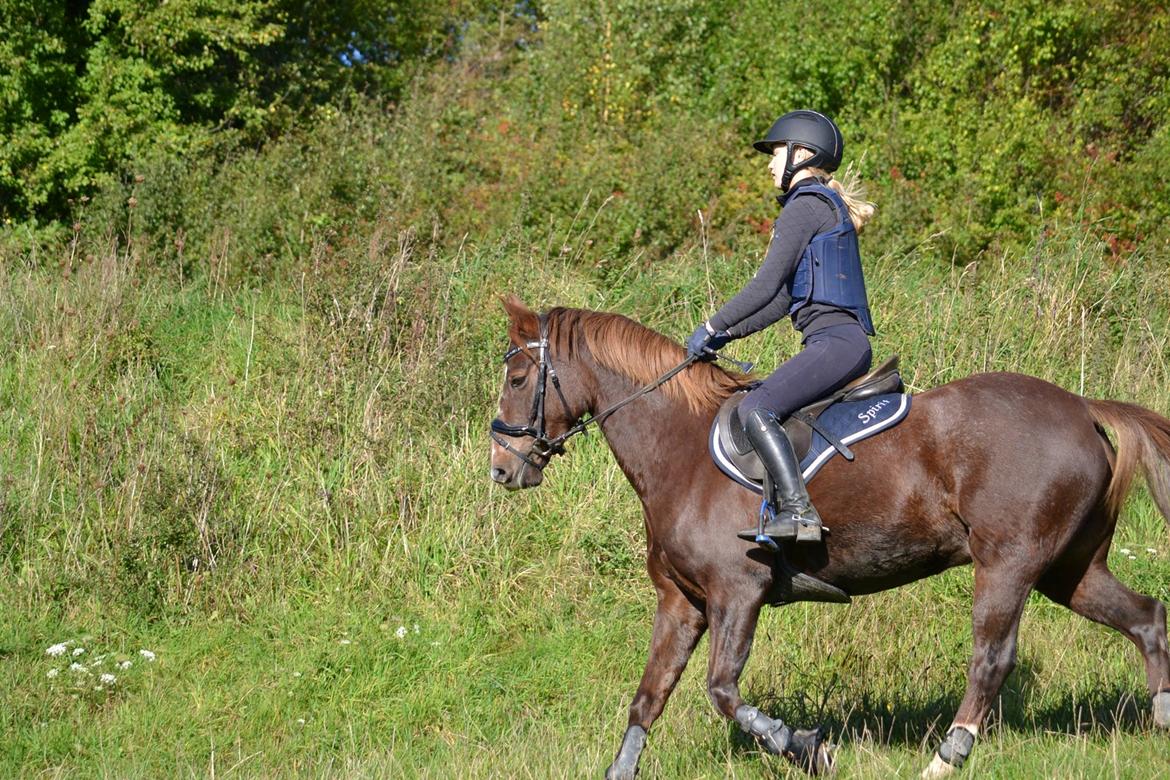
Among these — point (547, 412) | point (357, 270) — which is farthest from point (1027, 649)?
point (357, 270)

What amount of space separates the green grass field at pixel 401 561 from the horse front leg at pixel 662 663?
23 cm

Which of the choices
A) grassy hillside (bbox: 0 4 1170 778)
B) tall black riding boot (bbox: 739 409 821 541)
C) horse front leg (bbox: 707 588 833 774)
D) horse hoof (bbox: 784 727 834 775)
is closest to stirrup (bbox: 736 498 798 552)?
tall black riding boot (bbox: 739 409 821 541)

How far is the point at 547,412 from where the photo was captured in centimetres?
572

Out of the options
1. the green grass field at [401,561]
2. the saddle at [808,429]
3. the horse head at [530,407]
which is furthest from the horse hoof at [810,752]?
the horse head at [530,407]

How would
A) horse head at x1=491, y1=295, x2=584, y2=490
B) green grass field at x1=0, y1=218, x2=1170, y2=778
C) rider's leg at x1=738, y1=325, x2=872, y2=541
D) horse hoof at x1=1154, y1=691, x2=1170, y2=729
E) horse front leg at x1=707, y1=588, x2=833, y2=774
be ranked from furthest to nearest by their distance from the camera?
green grass field at x1=0, y1=218, x2=1170, y2=778 < horse head at x1=491, y1=295, x2=584, y2=490 < horse hoof at x1=1154, y1=691, x2=1170, y2=729 < rider's leg at x1=738, y1=325, x2=872, y2=541 < horse front leg at x1=707, y1=588, x2=833, y2=774

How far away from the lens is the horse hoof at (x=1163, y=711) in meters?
5.46

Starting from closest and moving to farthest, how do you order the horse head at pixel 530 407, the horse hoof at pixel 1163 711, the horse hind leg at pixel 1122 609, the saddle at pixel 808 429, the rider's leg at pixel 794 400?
the rider's leg at pixel 794 400, the saddle at pixel 808 429, the horse hoof at pixel 1163 711, the horse hind leg at pixel 1122 609, the horse head at pixel 530 407

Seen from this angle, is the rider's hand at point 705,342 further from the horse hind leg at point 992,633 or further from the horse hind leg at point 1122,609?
the horse hind leg at point 1122,609

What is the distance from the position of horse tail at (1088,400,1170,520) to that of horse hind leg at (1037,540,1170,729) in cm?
39

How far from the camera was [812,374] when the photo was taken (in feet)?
17.4

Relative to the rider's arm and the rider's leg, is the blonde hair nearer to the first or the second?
the rider's arm

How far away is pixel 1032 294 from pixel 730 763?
655 cm

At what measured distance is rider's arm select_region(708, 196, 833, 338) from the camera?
5398 mm

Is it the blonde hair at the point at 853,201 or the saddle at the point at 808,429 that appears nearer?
the saddle at the point at 808,429
